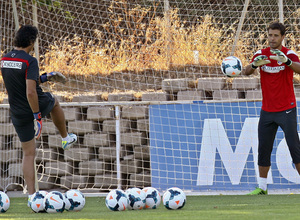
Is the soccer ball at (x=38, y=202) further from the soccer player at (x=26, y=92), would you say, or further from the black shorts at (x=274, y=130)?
the black shorts at (x=274, y=130)

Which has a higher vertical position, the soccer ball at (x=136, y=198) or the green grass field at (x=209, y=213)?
the soccer ball at (x=136, y=198)

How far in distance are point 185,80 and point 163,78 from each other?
91 centimetres

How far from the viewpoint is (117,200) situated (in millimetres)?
6504

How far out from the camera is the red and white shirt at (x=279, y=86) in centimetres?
820

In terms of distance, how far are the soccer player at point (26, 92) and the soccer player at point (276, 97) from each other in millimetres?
2800

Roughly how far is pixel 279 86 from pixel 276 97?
152mm

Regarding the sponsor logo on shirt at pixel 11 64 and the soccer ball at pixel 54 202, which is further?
the sponsor logo on shirt at pixel 11 64

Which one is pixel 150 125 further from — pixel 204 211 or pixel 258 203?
pixel 204 211

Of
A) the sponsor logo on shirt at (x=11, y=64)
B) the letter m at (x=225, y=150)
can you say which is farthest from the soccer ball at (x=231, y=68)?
the sponsor logo on shirt at (x=11, y=64)

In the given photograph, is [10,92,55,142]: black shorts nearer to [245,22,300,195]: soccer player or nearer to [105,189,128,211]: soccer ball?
[105,189,128,211]: soccer ball

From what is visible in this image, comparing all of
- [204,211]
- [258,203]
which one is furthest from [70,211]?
[258,203]

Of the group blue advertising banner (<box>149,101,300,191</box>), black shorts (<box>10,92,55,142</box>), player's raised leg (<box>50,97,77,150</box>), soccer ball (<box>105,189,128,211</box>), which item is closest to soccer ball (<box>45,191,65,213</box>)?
A: soccer ball (<box>105,189,128,211</box>)

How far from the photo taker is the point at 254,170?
31.6 ft

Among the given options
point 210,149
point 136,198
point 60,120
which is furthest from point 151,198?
point 210,149
